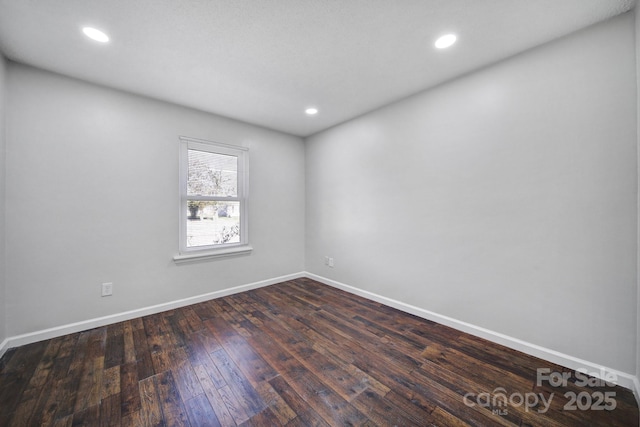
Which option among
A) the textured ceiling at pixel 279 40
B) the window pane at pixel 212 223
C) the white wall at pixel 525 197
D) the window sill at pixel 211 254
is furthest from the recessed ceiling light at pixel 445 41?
the window sill at pixel 211 254

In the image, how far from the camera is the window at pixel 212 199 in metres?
3.05

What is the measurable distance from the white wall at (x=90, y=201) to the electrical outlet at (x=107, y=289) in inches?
1.6

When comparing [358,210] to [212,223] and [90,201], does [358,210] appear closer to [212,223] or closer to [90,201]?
[212,223]

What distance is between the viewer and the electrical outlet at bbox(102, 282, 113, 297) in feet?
8.20

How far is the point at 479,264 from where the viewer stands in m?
Result: 2.27

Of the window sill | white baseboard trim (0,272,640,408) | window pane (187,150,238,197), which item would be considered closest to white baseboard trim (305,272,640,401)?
white baseboard trim (0,272,640,408)

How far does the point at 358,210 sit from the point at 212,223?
204cm

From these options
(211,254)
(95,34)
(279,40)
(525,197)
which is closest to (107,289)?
(211,254)

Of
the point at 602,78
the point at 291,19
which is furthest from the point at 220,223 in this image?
the point at 602,78

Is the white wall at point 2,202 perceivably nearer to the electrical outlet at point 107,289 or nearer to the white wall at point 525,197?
the electrical outlet at point 107,289

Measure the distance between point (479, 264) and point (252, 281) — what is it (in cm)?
294

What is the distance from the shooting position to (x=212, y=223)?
10.9ft

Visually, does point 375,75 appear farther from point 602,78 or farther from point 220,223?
point 220,223

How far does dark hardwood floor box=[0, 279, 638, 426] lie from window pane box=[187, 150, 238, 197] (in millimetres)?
1641
